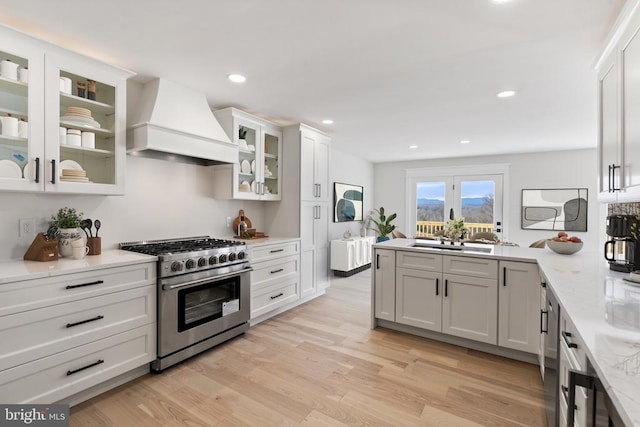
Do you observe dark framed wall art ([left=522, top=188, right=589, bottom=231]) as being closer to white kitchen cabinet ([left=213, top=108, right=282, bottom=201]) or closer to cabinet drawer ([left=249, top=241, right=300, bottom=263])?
cabinet drawer ([left=249, top=241, right=300, bottom=263])

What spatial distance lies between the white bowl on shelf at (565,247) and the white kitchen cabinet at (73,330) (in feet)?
11.3

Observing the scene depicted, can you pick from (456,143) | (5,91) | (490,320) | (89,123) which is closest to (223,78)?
(89,123)

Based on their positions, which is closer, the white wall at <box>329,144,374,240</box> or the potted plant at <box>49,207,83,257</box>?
the potted plant at <box>49,207,83,257</box>

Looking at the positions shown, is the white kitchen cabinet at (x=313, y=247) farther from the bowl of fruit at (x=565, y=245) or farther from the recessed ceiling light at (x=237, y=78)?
the bowl of fruit at (x=565, y=245)

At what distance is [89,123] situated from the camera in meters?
2.45

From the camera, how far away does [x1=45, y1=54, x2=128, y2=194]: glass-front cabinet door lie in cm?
219

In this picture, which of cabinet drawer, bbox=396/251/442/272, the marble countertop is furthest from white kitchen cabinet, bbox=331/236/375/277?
the marble countertop

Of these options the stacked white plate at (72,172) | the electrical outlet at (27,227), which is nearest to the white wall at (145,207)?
the electrical outlet at (27,227)

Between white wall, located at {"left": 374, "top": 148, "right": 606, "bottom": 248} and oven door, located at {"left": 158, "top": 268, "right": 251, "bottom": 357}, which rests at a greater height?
white wall, located at {"left": 374, "top": 148, "right": 606, "bottom": 248}

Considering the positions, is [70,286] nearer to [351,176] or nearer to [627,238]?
[627,238]

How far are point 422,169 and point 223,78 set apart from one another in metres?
5.55

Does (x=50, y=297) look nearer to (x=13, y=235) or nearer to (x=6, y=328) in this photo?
(x=6, y=328)

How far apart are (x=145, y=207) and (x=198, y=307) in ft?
3.64

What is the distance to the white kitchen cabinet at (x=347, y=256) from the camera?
5.57 metres
